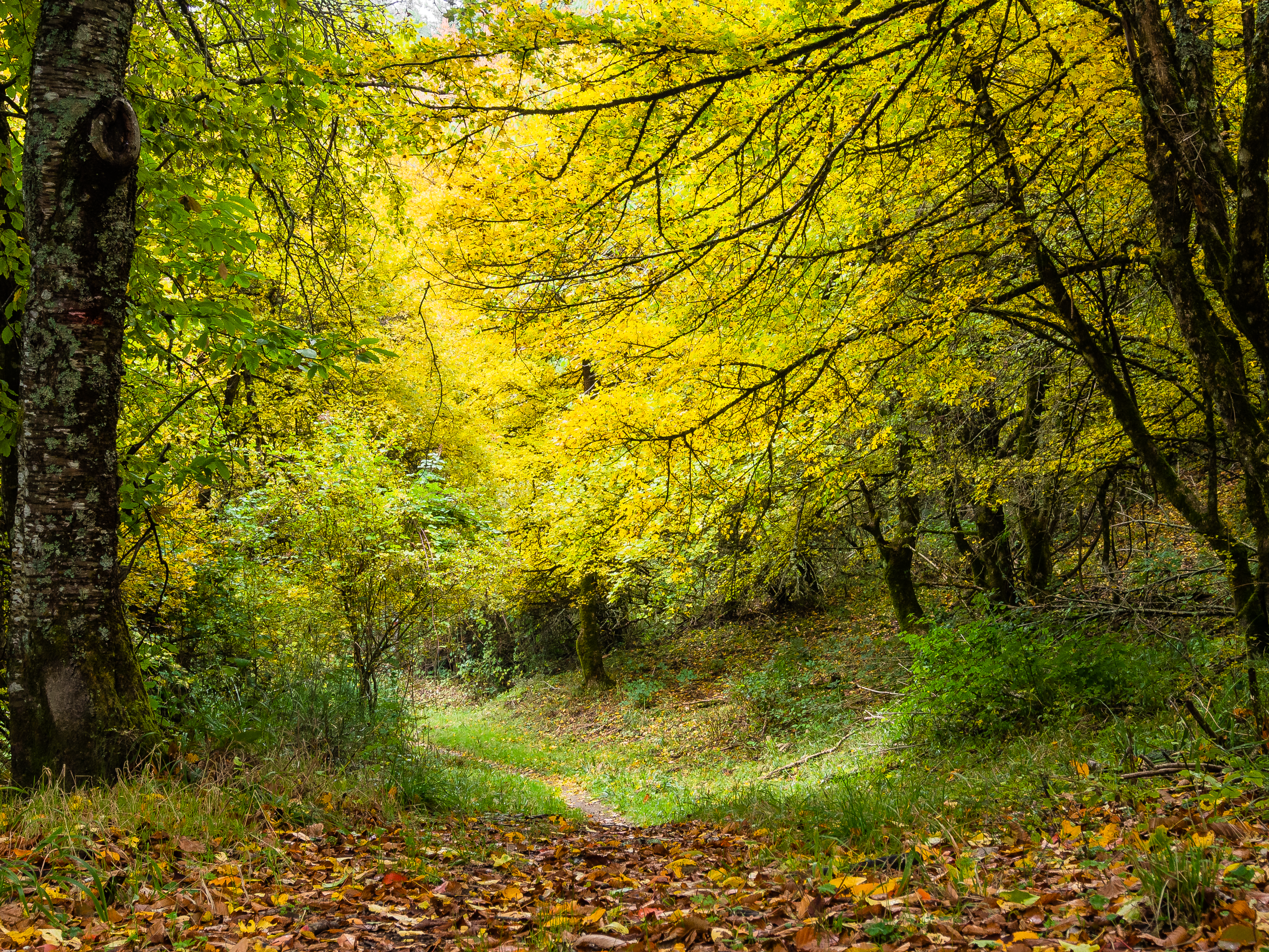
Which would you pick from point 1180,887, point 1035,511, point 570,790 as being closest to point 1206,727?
point 1180,887

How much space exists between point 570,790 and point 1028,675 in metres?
5.90

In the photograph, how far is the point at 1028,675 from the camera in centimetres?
685

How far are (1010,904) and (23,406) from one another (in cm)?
464

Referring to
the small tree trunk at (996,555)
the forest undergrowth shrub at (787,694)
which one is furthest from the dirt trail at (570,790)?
the small tree trunk at (996,555)

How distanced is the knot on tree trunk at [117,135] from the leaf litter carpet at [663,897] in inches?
119

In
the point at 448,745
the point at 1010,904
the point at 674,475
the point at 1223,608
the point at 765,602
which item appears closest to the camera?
the point at 1010,904

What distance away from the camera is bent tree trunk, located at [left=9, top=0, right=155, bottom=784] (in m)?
3.62

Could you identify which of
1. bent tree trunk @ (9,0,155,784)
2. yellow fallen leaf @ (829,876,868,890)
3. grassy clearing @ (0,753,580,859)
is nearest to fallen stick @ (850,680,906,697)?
grassy clearing @ (0,753,580,859)

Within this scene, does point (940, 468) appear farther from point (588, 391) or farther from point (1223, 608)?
point (588, 391)

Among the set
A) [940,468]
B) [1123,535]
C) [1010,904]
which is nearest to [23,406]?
[1010,904]

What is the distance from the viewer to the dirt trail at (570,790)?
759 cm

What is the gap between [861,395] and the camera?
242 inches

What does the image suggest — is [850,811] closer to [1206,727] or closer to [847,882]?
[847,882]

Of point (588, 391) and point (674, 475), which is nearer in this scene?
point (674, 475)
